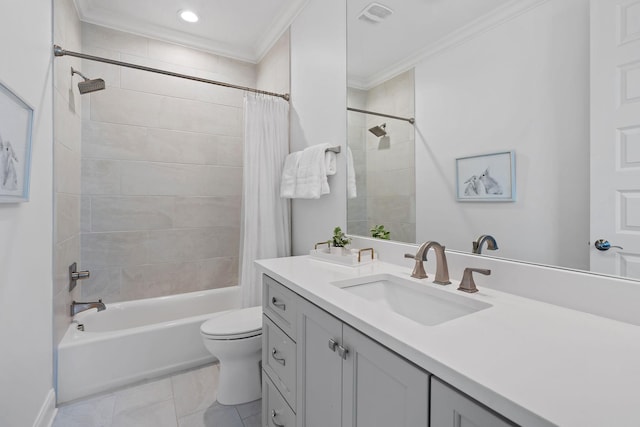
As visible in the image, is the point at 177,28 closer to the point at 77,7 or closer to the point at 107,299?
the point at 77,7

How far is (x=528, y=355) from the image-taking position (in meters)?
0.60

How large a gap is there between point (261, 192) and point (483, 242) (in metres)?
1.58

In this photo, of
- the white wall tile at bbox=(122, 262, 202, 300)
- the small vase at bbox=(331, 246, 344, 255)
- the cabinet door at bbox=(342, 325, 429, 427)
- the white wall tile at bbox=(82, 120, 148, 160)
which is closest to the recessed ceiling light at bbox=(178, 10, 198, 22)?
the white wall tile at bbox=(82, 120, 148, 160)

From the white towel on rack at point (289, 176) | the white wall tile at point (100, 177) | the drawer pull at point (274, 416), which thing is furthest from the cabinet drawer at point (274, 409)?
the white wall tile at point (100, 177)

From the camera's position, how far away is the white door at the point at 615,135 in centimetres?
75

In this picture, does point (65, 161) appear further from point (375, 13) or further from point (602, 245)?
point (602, 245)

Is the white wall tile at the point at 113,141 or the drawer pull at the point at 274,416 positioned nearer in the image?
the drawer pull at the point at 274,416

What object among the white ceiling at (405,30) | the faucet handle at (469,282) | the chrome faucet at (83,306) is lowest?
the chrome faucet at (83,306)

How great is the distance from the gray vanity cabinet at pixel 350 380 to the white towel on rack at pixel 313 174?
0.94 m

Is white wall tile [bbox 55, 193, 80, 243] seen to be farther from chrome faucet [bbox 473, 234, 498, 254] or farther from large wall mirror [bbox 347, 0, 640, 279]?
chrome faucet [bbox 473, 234, 498, 254]

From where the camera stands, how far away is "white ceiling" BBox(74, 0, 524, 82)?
1.23 m

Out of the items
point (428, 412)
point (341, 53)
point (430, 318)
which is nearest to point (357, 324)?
point (428, 412)

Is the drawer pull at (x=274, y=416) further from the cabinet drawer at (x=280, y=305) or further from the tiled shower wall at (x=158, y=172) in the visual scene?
the tiled shower wall at (x=158, y=172)

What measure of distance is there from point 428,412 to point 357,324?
25 centimetres
